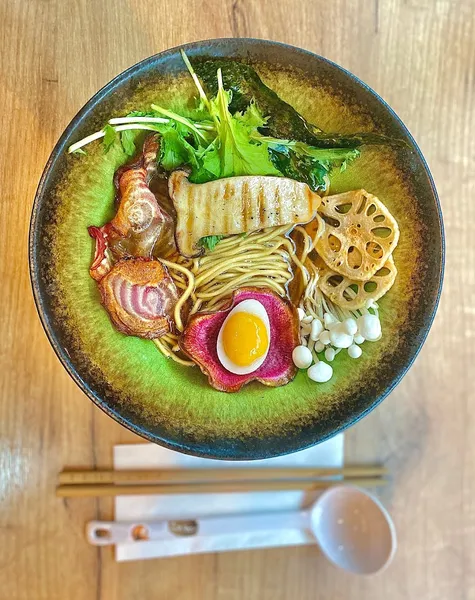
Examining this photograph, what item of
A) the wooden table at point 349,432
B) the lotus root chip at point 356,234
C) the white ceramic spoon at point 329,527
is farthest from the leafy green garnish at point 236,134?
the white ceramic spoon at point 329,527

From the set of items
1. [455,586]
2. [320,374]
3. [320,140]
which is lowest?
[455,586]

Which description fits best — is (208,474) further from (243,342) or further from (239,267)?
(239,267)

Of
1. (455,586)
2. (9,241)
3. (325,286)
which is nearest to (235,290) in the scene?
(325,286)

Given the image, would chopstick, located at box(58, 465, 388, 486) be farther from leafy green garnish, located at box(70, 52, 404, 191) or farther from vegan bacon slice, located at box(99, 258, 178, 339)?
leafy green garnish, located at box(70, 52, 404, 191)

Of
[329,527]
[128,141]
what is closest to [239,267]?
[128,141]

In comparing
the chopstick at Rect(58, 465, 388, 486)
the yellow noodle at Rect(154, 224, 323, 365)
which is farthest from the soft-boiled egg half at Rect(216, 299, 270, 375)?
the chopstick at Rect(58, 465, 388, 486)

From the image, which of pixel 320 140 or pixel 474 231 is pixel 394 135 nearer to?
pixel 320 140
